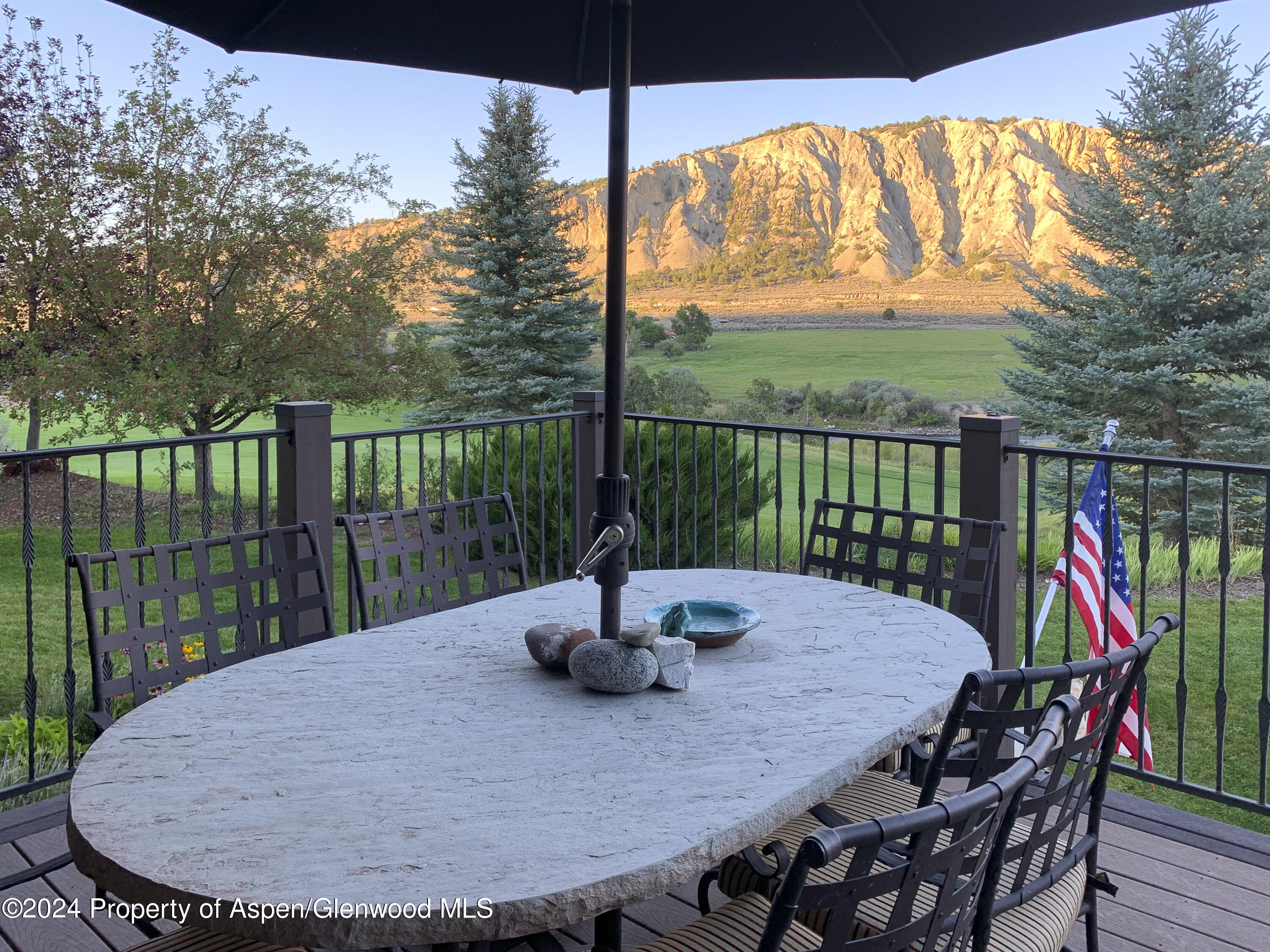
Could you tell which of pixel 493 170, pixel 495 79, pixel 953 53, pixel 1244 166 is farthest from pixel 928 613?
pixel 493 170

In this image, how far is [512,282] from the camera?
52.9 feet

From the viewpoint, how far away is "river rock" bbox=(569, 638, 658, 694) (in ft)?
4.90

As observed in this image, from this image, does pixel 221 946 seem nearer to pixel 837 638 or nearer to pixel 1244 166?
pixel 837 638

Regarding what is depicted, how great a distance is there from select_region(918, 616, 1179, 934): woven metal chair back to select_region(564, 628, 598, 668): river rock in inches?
23.5

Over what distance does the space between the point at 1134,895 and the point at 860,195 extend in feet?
71.9

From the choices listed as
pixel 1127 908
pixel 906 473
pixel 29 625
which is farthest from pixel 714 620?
pixel 29 625

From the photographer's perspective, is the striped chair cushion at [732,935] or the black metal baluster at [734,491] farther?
the black metal baluster at [734,491]

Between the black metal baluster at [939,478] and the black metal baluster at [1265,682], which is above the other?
the black metal baluster at [939,478]

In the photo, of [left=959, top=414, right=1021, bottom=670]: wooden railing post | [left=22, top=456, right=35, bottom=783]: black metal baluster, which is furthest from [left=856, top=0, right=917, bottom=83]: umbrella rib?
[left=22, top=456, right=35, bottom=783]: black metal baluster

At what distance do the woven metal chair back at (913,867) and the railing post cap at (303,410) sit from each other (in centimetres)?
244

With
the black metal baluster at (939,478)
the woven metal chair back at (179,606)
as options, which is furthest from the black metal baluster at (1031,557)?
the woven metal chair back at (179,606)

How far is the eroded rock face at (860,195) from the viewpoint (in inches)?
800

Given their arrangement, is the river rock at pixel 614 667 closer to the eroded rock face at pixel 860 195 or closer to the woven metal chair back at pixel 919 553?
the woven metal chair back at pixel 919 553

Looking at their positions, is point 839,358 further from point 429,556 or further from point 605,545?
point 605,545
